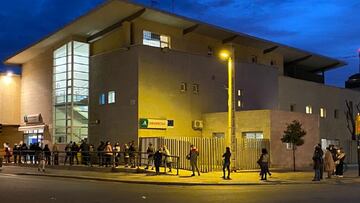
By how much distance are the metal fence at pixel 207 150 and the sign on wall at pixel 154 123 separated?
6.65ft

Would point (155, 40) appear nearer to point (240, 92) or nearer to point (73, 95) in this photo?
point (73, 95)

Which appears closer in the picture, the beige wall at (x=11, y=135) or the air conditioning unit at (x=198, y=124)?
the air conditioning unit at (x=198, y=124)

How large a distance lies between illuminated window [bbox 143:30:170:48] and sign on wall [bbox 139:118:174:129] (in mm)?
5886

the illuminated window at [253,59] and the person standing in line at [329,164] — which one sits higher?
the illuminated window at [253,59]

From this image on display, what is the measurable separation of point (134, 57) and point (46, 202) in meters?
23.2

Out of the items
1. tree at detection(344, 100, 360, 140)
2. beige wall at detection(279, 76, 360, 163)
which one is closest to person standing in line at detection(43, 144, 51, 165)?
beige wall at detection(279, 76, 360, 163)

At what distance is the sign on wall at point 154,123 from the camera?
120 feet

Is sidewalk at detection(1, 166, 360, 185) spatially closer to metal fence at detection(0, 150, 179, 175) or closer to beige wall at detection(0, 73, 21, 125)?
metal fence at detection(0, 150, 179, 175)

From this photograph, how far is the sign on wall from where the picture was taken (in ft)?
120

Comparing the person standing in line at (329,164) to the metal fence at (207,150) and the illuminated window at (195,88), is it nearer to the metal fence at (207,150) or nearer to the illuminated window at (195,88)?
the metal fence at (207,150)

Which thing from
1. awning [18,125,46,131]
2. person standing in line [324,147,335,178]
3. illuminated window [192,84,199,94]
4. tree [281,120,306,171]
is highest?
illuminated window [192,84,199,94]

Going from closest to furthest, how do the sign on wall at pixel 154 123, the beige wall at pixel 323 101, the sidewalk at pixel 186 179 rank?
the sidewalk at pixel 186 179
the sign on wall at pixel 154 123
the beige wall at pixel 323 101

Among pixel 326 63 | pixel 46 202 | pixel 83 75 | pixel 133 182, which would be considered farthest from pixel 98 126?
pixel 326 63

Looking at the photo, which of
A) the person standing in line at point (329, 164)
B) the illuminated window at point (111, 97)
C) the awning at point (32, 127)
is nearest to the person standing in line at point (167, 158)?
the person standing in line at point (329, 164)
